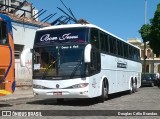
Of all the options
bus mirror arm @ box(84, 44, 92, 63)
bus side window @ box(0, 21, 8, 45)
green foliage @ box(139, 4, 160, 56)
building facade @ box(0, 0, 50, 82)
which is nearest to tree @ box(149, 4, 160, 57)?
green foliage @ box(139, 4, 160, 56)

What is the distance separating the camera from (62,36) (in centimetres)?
1777

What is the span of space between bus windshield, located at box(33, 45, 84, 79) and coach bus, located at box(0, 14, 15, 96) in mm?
1111

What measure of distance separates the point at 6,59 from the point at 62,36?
2.65 metres

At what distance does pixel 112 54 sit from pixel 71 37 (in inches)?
185

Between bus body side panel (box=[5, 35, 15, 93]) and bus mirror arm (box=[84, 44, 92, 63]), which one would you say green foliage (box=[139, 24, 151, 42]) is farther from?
bus body side panel (box=[5, 35, 15, 93])

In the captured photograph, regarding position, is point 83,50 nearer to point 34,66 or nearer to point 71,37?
point 71,37

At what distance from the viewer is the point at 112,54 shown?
858 inches

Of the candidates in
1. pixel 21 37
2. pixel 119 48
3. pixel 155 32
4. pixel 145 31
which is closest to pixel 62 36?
pixel 119 48

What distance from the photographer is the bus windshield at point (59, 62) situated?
16.9m

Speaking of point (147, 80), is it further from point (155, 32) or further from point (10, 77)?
point (10, 77)

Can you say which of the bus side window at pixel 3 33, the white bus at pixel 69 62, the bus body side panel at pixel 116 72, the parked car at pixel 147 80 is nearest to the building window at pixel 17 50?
the bus body side panel at pixel 116 72

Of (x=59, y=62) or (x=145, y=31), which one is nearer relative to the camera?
(x=59, y=62)

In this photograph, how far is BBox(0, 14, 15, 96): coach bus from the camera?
53.7ft

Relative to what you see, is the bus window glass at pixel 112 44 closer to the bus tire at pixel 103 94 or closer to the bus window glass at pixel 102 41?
the bus window glass at pixel 102 41
